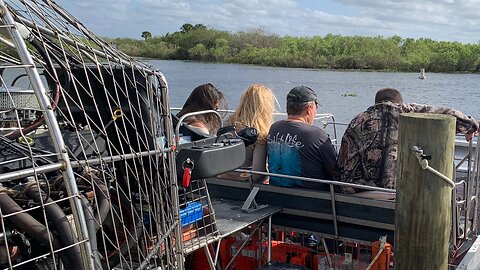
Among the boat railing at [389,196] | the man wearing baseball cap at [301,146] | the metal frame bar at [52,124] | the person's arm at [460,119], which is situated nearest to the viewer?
the metal frame bar at [52,124]

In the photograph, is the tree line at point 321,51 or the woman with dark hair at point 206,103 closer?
the woman with dark hair at point 206,103

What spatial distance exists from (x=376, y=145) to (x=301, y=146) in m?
0.55

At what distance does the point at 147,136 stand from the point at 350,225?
6.23 ft

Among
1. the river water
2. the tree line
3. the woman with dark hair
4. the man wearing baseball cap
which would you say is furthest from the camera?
the tree line

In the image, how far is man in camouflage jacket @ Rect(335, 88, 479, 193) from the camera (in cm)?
448

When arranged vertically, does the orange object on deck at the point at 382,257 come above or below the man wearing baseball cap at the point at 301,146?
below

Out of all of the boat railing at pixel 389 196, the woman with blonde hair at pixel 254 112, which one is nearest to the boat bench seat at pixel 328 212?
the boat railing at pixel 389 196

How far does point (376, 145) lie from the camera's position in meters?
4.53

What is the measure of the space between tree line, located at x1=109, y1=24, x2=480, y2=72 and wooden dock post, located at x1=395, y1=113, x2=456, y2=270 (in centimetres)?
3920

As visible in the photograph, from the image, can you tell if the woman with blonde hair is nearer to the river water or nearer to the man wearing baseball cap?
the man wearing baseball cap

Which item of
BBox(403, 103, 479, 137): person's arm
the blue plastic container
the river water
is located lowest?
the river water

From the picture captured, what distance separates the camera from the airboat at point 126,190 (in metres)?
2.37

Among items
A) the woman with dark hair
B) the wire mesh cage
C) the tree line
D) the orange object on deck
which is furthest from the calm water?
the wire mesh cage

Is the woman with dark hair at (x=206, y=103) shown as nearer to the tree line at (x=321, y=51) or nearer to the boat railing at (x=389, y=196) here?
the boat railing at (x=389, y=196)
